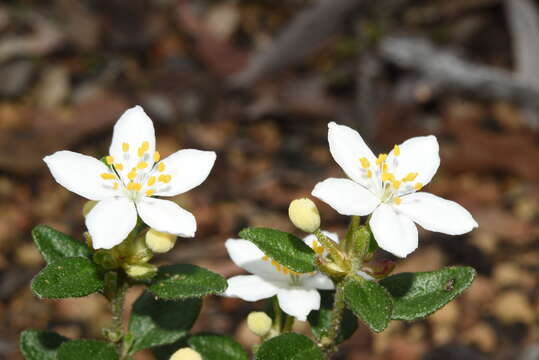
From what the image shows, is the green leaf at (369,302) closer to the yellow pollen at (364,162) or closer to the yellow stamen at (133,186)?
the yellow pollen at (364,162)

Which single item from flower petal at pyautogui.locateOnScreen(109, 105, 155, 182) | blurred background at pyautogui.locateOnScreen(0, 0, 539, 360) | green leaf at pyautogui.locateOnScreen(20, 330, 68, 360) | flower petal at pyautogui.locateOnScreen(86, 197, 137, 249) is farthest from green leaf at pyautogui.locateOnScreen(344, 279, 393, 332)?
blurred background at pyautogui.locateOnScreen(0, 0, 539, 360)

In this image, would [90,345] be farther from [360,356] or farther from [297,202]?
[360,356]

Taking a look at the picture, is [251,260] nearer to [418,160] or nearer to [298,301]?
[298,301]

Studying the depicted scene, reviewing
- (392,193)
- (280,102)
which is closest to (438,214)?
(392,193)

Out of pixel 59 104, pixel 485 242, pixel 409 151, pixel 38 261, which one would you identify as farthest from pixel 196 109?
pixel 409 151

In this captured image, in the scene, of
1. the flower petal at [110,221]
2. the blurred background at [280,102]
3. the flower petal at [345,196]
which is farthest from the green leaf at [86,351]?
the blurred background at [280,102]

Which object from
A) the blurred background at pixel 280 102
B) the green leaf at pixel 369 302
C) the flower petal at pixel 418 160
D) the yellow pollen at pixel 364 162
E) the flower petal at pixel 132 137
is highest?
the flower petal at pixel 132 137
